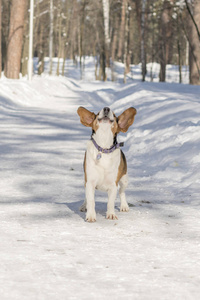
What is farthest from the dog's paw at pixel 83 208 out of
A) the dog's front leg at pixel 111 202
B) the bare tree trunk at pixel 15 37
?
the bare tree trunk at pixel 15 37

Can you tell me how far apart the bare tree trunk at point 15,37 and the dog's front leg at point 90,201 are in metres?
22.8

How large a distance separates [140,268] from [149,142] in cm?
623

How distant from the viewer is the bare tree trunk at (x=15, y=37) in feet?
87.0

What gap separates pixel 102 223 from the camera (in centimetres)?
480

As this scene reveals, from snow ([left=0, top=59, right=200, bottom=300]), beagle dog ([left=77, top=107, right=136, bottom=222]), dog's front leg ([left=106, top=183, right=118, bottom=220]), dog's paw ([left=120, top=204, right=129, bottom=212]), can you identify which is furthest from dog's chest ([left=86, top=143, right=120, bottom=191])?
dog's paw ([left=120, top=204, right=129, bottom=212])

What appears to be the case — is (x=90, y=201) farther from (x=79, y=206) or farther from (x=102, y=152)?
(x=79, y=206)

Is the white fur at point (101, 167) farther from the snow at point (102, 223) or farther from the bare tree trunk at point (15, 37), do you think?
the bare tree trunk at point (15, 37)

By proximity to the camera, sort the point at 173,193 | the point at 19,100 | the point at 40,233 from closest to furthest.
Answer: the point at 40,233 → the point at 173,193 → the point at 19,100

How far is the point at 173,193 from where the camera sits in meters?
6.32

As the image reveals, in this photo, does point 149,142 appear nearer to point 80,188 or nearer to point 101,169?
point 80,188

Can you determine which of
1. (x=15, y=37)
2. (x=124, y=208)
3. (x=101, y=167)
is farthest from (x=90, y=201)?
(x=15, y=37)

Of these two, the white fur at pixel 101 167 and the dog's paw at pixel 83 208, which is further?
the dog's paw at pixel 83 208

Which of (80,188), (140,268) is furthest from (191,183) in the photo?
(140,268)

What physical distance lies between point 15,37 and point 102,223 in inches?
899
